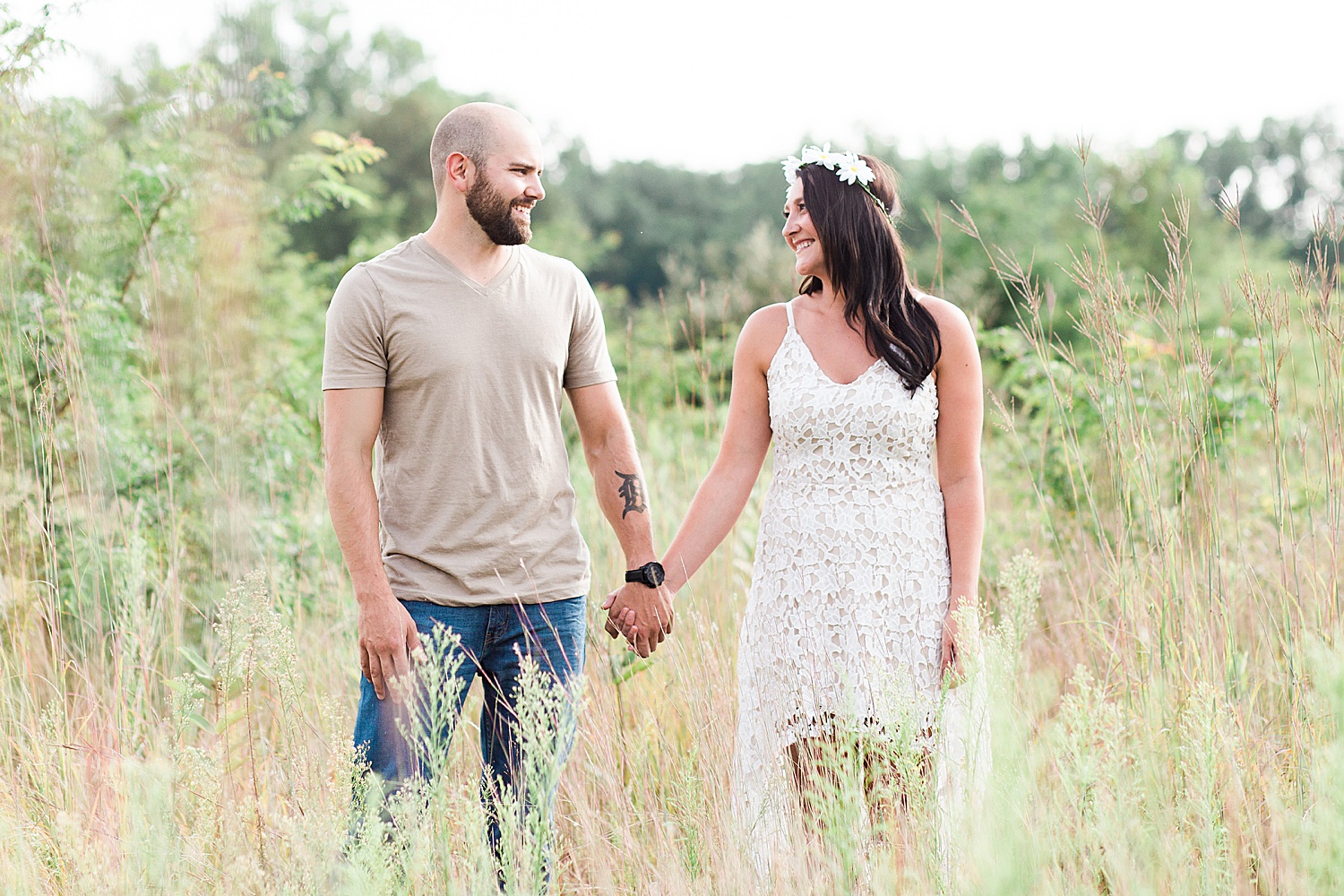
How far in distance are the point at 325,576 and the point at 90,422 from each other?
114 centimetres

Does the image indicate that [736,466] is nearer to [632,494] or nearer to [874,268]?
[632,494]

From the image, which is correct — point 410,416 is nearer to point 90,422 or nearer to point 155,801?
point 155,801

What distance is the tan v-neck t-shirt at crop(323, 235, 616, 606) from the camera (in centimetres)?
227

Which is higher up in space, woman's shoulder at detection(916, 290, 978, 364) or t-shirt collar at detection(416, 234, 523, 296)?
t-shirt collar at detection(416, 234, 523, 296)

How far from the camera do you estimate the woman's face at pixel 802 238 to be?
2.53 m

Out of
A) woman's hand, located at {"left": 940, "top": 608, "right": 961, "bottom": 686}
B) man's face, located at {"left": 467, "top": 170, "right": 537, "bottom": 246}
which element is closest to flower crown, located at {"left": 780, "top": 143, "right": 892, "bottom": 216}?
man's face, located at {"left": 467, "top": 170, "right": 537, "bottom": 246}

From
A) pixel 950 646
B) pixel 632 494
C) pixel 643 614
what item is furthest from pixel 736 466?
pixel 950 646

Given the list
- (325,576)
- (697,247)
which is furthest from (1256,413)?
(697,247)

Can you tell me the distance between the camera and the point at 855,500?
7.78 ft

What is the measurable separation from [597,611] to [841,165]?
1431mm

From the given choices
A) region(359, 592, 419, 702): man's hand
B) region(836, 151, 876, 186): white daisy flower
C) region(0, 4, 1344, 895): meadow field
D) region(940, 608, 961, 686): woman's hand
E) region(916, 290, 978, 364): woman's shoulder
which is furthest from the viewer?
region(836, 151, 876, 186): white daisy flower

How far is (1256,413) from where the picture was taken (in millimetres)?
4137

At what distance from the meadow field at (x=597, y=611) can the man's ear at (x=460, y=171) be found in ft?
3.15

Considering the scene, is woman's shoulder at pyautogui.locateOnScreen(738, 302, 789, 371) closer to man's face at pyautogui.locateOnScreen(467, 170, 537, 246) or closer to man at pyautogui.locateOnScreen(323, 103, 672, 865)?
man at pyautogui.locateOnScreen(323, 103, 672, 865)
